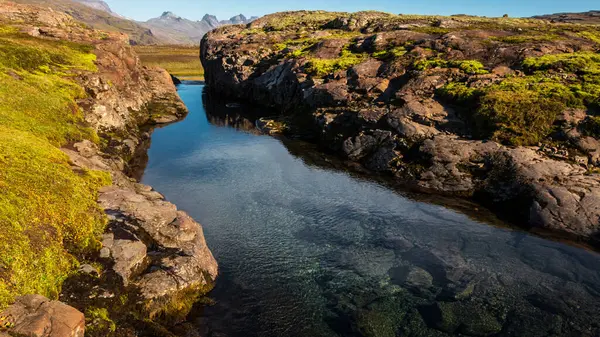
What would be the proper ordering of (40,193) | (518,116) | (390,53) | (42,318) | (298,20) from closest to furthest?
(42,318) < (40,193) < (518,116) < (390,53) < (298,20)

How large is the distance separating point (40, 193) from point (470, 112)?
46.1m

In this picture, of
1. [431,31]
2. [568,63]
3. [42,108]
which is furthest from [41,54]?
[568,63]

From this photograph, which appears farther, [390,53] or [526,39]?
[390,53]

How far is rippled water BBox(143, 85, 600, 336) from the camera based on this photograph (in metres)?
19.9

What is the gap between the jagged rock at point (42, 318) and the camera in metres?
12.7

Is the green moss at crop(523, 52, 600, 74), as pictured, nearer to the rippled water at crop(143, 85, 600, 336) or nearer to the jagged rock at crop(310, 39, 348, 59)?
the rippled water at crop(143, 85, 600, 336)

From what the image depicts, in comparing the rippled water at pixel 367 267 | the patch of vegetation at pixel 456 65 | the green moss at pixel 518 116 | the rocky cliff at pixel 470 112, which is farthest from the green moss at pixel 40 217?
the patch of vegetation at pixel 456 65

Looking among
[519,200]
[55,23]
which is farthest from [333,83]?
[55,23]

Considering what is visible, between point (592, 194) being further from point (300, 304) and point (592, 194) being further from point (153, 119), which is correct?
point (153, 119)

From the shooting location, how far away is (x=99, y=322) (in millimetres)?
16047

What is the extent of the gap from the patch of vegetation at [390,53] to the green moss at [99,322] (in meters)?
62.5

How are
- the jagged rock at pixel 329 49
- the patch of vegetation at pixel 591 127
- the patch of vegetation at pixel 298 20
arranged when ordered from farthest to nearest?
1. the patch of vegetation at pixel 298 20
2. the jagged rock at pixel 329 49
3. the patch of vegetation at pixel 591 127

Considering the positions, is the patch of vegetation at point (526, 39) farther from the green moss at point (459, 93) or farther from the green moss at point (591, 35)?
the green moss at point (459, 93)

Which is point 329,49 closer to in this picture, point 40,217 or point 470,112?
point 470,112
